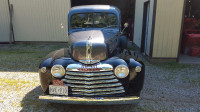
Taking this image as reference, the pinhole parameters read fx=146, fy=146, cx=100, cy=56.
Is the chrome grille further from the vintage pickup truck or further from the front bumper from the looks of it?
the front bumper

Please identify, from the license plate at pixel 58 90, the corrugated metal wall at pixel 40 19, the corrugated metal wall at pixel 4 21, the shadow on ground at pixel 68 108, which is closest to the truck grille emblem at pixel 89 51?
the license plate at pixel 58 90

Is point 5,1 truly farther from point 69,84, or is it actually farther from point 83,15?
point 69,84

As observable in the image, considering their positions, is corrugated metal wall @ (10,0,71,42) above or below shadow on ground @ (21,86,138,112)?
above

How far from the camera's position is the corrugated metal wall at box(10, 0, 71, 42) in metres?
8.55

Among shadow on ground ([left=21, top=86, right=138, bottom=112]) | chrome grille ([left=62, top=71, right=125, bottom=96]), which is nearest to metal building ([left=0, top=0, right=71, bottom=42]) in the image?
shadow on ground ([left=21, top=86, right=138, bottom=112])

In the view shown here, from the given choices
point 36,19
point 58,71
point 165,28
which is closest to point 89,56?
point 58,71

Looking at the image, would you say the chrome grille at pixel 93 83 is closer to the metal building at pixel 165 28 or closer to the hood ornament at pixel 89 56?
the hood ornament at pixel 89 56

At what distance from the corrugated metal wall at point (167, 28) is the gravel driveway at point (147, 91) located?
51 centimetres

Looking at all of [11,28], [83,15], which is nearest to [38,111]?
[83,15]

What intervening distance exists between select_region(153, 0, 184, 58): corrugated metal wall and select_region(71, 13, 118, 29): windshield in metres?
2.18

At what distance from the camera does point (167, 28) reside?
16.9 feet

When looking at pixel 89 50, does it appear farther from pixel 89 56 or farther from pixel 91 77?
pixel 91 77

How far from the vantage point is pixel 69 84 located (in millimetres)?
2357

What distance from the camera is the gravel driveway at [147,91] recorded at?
9.15 ft
